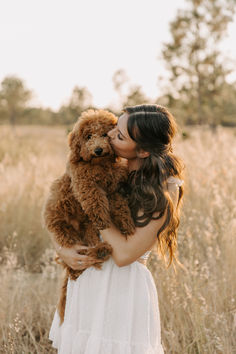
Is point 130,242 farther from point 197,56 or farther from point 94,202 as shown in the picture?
point 197,56

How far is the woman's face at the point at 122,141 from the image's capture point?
1.93 metres

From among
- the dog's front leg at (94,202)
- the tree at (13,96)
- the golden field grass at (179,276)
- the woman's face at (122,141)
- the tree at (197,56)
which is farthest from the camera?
the tree at (13,96)

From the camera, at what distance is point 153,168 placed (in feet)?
6.50

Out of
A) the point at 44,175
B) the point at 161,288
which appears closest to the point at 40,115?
the point at 44,175

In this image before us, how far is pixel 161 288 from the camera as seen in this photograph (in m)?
3.00

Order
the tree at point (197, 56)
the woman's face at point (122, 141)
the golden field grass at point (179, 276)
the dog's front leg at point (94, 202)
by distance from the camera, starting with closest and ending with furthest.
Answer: the dog's front leg at point (94, 202), the woman's face at point (122, 141), the golden field grass at point (179, 276), the tree at point (197, 56)

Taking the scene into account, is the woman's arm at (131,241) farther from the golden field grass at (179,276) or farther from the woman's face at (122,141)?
the golden field grass at (179,276)


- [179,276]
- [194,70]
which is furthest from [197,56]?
[179,276]

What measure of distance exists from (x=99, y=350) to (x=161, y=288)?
4.13ft

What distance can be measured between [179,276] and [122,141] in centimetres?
168

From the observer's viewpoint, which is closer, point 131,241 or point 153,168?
point 131,241

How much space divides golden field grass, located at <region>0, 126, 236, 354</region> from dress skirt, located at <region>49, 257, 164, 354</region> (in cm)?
41

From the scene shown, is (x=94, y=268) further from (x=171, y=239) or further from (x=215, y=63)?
(x=215, y=63)

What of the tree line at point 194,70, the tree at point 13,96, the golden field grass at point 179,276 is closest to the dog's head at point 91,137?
the golden field grass at point 179,276
